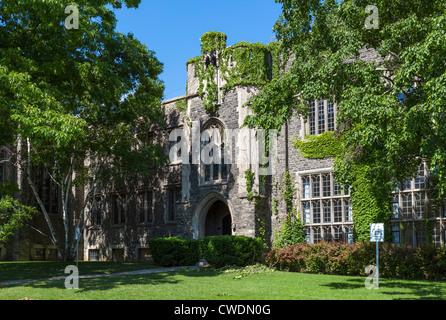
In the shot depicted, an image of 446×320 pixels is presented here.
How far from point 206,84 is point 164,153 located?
15.6 feet

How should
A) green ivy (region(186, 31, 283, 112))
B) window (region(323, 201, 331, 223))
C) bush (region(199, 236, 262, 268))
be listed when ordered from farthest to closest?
1. green ivy (region(186, 31, 283, 112))
2. window (region(323, 201, 331, 223))
3. bush (region(199, 236, 262, 268))

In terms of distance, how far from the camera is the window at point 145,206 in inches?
1011

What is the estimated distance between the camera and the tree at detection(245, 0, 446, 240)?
10016 mm

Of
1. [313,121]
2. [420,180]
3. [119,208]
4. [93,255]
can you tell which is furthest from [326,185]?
[93,255]

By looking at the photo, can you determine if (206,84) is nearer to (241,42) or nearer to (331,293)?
(241,42)

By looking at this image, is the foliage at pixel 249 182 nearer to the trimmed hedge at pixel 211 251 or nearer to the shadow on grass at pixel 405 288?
the trimmed hedge at pixel 211 251

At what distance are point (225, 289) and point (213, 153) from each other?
36.6ft

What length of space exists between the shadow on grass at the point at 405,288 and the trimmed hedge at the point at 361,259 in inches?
54.1

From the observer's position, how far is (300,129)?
65.0 ft

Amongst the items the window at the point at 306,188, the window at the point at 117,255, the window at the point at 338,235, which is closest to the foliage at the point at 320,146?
the window at the point at 306,188

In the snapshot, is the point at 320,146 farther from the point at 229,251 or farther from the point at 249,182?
the point at 229,251

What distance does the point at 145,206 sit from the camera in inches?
1013

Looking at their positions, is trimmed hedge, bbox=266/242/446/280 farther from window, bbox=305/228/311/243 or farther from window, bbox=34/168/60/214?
window, bbox=34/168/60/214

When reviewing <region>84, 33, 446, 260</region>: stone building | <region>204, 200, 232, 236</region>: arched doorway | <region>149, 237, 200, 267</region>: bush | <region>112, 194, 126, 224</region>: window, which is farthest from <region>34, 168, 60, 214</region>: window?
<region>149, 237, 200, 267</region>: bush
